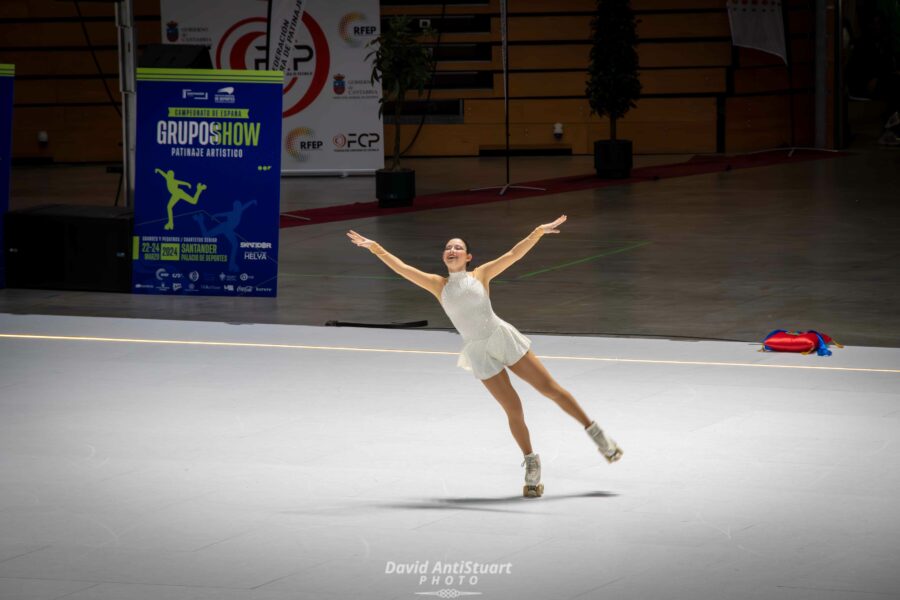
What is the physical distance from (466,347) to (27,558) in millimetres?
2136

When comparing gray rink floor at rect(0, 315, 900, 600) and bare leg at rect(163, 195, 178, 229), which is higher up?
bare leg at rect(163, 195, 178, 229)

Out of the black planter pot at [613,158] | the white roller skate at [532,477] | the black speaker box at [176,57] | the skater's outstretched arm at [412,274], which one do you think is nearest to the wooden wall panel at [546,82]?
the black planter pot at [613,158]

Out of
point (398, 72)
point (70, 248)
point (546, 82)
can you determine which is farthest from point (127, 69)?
point (546, 82)

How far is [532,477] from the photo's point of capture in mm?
6781

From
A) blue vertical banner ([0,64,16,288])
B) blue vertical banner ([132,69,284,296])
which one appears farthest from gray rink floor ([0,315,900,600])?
blue vertical banner ([0,64,16,288])

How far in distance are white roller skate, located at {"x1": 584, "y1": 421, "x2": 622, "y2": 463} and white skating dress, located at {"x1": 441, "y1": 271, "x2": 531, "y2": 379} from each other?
0.47 m

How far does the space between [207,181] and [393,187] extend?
261 inches

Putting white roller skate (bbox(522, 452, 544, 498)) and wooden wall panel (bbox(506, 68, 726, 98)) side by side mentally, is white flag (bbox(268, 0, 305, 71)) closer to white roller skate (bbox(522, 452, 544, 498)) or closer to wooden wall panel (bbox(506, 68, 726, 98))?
wooden wall panel (bbox(506, 68, 726, 98))

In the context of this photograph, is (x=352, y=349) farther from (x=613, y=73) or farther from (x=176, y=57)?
(x=613, y=73)

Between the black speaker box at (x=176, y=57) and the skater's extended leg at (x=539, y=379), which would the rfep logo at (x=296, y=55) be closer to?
the black speaker box at (x=176, y=57)

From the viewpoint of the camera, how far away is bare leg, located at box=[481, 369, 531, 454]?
686 cm

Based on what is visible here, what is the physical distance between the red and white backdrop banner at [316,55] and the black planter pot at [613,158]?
3307 mm

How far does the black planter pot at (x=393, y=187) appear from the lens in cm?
1961

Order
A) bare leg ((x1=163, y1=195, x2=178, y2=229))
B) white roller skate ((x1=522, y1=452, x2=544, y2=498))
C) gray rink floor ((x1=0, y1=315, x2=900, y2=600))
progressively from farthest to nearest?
bare leg ((x1=163, y1=195, x2=178, y2=229))
white roller skate ((x1=522, y1=452, x2=544, y2=498))
gray rink floor ((x1=0, y1=315, x2=900, y2=600))
